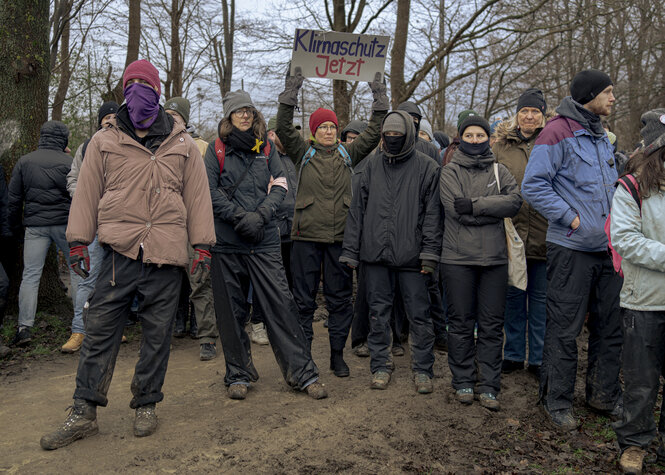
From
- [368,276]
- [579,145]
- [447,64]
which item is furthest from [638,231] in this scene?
[447,64]

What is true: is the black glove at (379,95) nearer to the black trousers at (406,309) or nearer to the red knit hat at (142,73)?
the black trousers at (406,309)

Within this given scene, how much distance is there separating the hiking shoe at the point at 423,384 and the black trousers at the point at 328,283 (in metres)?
0.75

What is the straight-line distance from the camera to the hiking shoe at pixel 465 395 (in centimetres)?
468

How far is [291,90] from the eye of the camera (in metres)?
5.22

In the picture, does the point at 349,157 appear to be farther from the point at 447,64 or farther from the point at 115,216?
the point at 447,64

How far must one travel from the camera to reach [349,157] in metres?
5.48

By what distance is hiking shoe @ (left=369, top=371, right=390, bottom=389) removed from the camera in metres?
4.99

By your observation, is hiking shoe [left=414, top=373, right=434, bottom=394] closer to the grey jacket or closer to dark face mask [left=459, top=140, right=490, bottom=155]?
Result: the grey jacket

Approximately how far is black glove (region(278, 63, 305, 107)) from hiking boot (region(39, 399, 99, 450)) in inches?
113

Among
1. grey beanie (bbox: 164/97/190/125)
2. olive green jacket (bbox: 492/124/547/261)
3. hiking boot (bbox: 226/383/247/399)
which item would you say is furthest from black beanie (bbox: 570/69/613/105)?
grey beanie (bbox: 164/97/190/125)

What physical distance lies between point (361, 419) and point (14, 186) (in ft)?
15.0

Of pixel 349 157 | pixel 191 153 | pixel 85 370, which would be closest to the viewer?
pixel 85 370

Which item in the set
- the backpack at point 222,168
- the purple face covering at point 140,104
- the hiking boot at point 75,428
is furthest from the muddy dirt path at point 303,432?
the purple face covering at point 140,104

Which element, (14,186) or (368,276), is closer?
(368,276)
